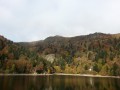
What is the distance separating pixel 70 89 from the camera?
314ft

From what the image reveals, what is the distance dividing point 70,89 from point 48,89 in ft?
29.3

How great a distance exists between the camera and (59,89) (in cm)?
9456

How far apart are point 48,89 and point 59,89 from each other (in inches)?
175

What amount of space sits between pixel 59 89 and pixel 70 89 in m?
4.48

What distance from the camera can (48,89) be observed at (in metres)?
93.1
